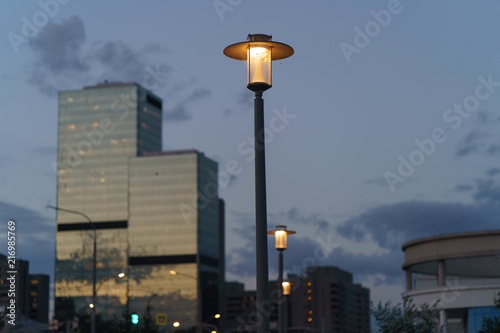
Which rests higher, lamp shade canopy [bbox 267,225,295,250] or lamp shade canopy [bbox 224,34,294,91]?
lamp shade canopy [bbox 224,34,294,91]

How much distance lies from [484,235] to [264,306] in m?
48.0

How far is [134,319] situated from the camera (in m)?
56.8

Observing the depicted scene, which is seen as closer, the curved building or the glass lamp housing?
the glass lamp housing

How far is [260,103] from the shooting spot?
43.4ft

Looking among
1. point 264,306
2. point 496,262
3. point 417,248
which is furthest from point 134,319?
point 264,306

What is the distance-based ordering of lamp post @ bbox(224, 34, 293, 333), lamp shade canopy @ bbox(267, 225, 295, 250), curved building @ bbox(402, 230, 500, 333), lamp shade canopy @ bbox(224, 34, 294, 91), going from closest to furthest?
lamp post @ bbox(224, 34, 293, 333)
lamp shade canopy @ bbox(224, 34, 294, 91)
lamp shade canopy @ bbox(267, 225, 295, 250)
curved building @ bbox(402, 230, 500, 333)

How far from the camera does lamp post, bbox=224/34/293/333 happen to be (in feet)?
41.7

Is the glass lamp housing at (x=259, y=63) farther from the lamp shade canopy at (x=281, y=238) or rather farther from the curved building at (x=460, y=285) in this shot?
the curved building at (x=460, y=285)

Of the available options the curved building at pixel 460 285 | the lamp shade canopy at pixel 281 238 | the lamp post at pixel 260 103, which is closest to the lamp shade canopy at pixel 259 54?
the lamp post at pixel 260 103

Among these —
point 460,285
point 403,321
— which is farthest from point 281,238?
point 460,285

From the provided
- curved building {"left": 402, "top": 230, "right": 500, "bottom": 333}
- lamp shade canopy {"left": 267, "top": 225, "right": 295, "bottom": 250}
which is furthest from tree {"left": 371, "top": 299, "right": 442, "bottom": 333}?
curved building {"left": 402, "top": 230, "right": 500, "bottom": 333}

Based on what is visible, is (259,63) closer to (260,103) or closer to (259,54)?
(259,54)

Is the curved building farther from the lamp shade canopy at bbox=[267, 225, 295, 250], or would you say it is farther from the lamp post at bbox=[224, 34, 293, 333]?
the lamp post at bbox=[224, 34, 293, 333]

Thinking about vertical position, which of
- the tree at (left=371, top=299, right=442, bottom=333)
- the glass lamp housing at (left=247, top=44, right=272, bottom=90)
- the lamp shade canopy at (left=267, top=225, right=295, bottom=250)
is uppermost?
the glass lamp housing at (left=247, top=44, right=272, bottom=90)
